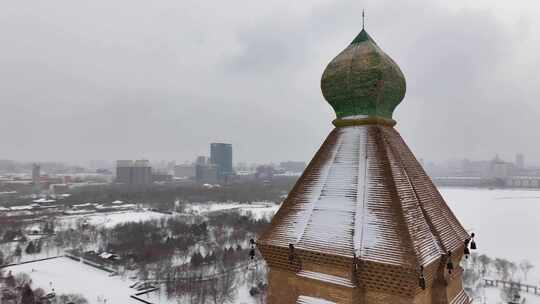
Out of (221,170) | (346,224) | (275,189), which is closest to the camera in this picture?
(346,224)

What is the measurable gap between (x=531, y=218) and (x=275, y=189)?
233 feet

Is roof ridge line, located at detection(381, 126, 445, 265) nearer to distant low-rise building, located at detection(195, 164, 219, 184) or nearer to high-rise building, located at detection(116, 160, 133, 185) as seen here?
high-rise building, located at detection(116, 160, 133, 185)

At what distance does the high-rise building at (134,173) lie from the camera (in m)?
129

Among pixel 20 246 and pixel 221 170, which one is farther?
pixel 221 170

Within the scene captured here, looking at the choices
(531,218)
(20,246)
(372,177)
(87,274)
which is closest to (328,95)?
(372,177)

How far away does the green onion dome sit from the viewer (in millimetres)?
5324

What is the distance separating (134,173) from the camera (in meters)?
129

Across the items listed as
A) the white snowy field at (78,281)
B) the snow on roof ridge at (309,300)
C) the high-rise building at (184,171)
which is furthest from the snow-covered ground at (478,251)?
the high-rise building at (184,171)

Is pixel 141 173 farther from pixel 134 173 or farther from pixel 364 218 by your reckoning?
pixel 364 218

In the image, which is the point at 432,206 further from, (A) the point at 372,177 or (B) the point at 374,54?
(B) the point at 374,54

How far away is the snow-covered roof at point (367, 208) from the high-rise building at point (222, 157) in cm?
14594

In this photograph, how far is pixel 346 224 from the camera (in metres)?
4.42

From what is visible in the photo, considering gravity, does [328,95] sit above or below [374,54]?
below

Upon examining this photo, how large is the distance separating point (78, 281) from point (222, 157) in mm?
119012
